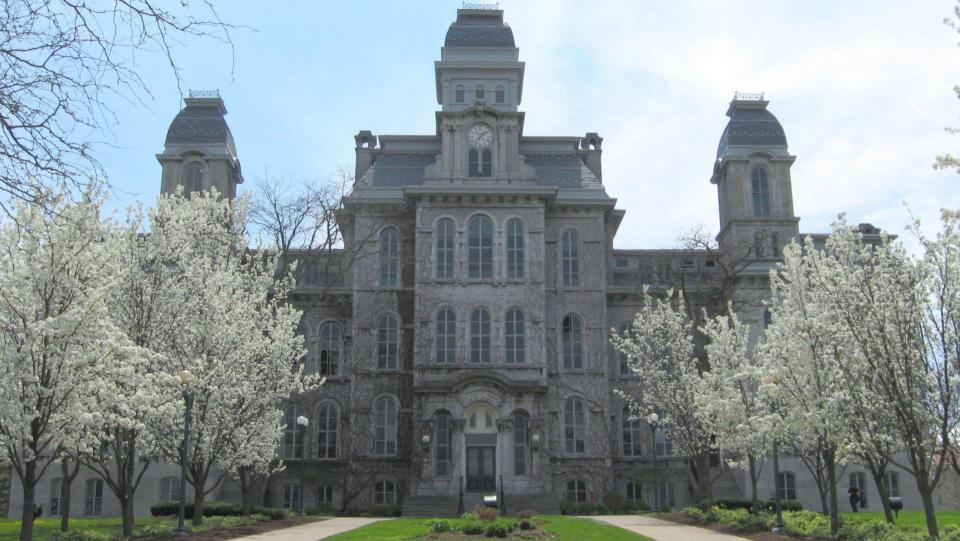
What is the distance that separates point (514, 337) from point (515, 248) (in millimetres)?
3936

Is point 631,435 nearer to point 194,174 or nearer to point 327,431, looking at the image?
point 327,431

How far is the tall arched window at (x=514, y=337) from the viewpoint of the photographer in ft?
127

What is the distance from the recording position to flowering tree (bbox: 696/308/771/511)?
24500 mm

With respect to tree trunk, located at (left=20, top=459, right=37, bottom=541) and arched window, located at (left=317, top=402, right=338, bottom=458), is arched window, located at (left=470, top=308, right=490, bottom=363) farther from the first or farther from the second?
tree trunk, located at (left=20, top=459, right=37, bottom=541)

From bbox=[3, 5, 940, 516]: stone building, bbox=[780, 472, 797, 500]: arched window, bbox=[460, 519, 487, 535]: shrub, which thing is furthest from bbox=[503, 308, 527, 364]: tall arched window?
bbox=[460, 519, 487, 535]: shrub

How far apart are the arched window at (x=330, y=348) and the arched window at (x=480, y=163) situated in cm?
949

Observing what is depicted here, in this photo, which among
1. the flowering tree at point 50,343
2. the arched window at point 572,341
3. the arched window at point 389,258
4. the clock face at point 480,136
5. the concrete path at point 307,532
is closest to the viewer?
the flowering tree at point 50,343

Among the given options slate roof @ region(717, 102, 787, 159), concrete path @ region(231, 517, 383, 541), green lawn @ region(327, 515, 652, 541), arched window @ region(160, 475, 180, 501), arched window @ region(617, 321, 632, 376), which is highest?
slate roof @ region(717, 102, 787, 159)

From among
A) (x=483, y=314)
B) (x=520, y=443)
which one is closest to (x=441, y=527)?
(x=520, y=443)

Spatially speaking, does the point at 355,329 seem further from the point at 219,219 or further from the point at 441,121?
the point at 219,219

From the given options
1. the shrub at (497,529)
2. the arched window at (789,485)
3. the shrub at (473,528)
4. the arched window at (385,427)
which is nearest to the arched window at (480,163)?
the arched window at (385,427)

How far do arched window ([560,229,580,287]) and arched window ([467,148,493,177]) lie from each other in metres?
4.51

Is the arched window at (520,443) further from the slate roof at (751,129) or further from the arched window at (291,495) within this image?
the slate roof at (751,129)

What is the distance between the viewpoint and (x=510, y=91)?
1785 inches
